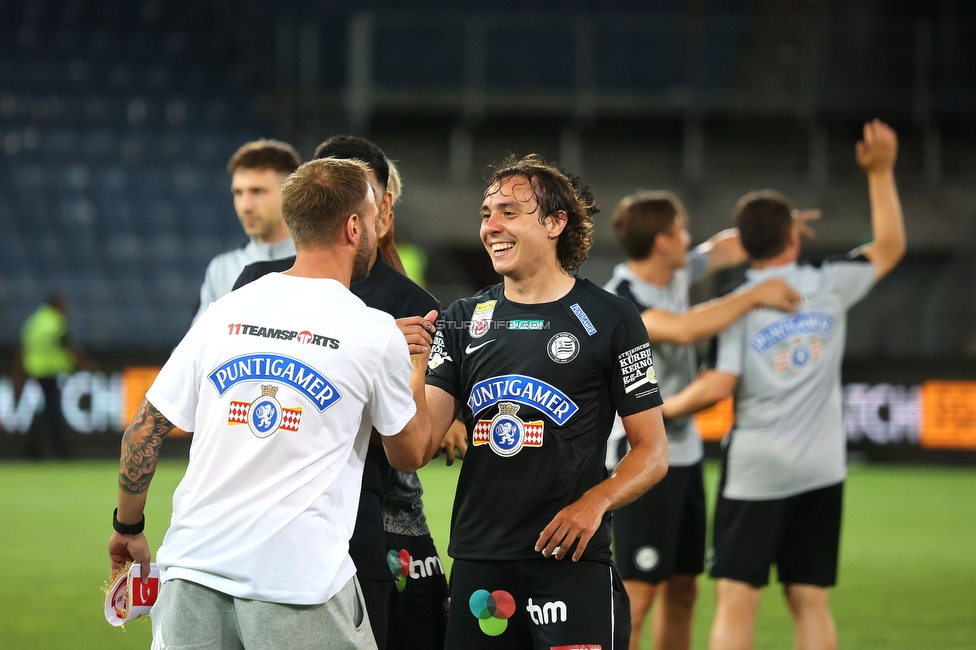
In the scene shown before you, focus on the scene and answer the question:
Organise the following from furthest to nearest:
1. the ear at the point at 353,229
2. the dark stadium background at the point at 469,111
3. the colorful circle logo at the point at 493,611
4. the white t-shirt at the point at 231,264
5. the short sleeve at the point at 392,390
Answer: the dark stadium background at the point at 469,111, the white t-shirt at the point at 231,264, the colorful circle logo at the point at 493,611, the ear at the point at 353,229, the short sleeve at the point at 392,390

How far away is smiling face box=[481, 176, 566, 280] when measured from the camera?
3414mm

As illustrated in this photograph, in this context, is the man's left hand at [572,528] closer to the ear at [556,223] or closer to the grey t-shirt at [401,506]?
the grey t-shirt at [401,506]

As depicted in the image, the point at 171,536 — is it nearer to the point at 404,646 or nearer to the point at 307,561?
the point at 307,561

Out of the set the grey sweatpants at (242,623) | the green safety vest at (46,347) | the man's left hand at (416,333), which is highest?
the man's left hand at (416,333)

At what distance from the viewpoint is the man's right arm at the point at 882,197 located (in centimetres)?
507

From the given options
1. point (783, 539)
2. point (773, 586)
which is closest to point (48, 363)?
point (773, 586)

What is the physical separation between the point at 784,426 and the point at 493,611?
2.12m

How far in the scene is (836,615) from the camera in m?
6.65

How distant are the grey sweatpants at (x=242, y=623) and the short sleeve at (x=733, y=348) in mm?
2579

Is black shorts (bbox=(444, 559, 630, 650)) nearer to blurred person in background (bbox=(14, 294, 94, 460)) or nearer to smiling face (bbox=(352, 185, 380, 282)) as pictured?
smiling face (bbox=(352, 185, 380, 282))

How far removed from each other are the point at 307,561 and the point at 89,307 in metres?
14.0

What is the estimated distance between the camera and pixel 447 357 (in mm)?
Answer: 3514

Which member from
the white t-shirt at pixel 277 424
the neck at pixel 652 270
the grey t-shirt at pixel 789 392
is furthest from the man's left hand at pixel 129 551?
the neck at pixel 652 270

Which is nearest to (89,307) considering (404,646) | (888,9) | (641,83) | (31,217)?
(31,217)
